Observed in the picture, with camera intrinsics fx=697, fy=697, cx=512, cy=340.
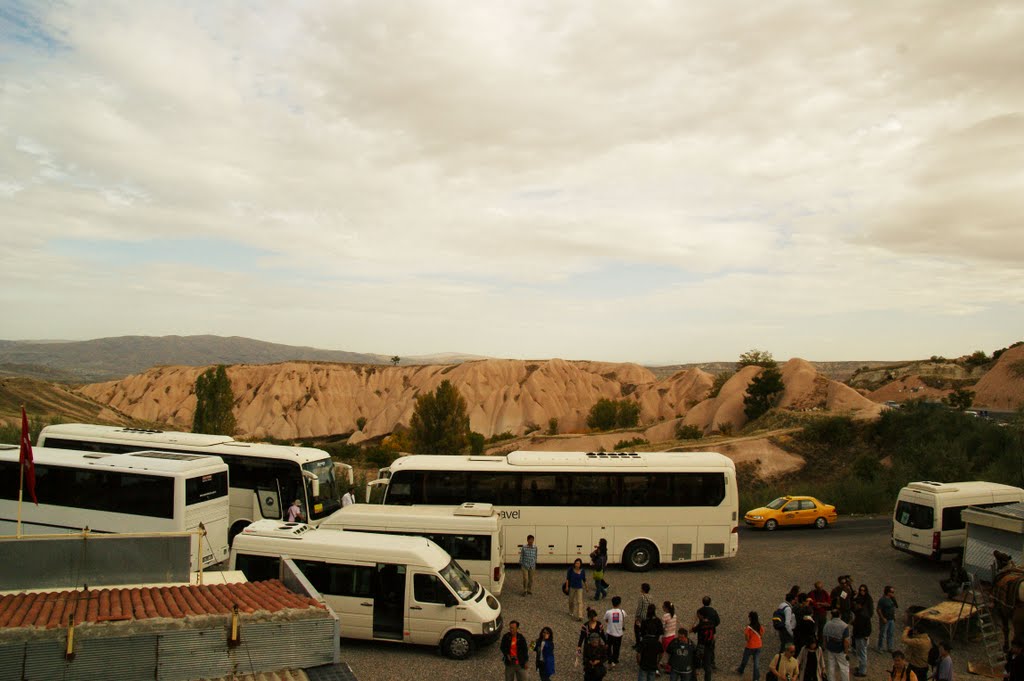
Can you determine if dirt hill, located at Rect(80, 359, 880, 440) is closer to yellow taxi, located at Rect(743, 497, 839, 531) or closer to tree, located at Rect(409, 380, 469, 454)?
tree, located at Rect(409, 380, 469, 454)

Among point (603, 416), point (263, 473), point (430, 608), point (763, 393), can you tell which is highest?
point (763, 393)

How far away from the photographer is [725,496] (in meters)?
20.3

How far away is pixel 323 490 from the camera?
70.9 ft

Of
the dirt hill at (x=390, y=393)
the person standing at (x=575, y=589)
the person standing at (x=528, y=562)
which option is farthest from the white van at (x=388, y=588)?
the dirt hill at (x=390, y=393)

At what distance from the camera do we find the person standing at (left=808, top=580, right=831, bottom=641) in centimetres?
1388

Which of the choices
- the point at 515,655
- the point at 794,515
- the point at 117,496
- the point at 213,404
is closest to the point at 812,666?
the point at 515,655

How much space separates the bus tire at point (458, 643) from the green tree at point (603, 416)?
238ft

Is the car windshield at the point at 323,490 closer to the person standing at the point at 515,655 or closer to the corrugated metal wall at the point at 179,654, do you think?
the person standing at the point at 515,655

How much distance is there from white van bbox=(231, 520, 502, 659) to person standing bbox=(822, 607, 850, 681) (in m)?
6.18

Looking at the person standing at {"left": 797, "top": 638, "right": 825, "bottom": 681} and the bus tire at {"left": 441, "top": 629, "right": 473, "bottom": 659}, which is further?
the bus tire at {"left": 441, "top": 629, "right": 473, "bottom": 659}

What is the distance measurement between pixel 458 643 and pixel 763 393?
2392 inches

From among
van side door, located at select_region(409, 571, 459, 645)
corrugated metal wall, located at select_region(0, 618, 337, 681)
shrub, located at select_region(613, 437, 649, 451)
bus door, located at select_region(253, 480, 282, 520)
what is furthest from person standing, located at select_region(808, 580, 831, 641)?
shrub, located at select_region(613, 437, 649, 451)

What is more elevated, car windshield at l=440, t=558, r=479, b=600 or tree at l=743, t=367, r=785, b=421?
tree at l=743, t=367, r=785, b=421

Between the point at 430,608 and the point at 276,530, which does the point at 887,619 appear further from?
the point at 276,530
